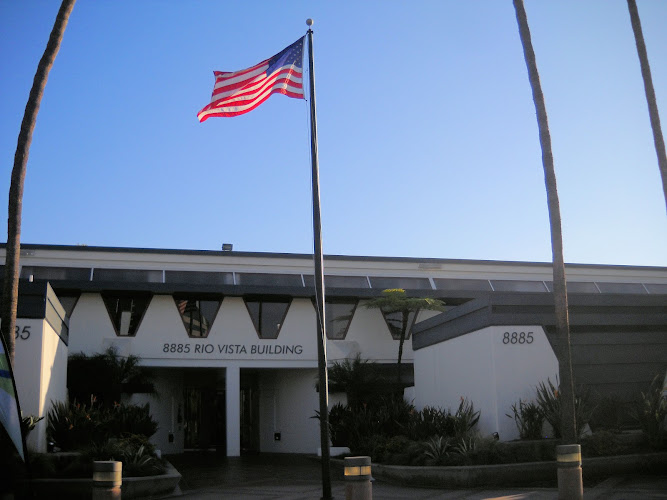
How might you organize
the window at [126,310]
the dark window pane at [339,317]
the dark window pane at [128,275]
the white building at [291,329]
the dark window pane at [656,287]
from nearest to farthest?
the white building at [291,329]
the window at [126,310]
the dark window pane at [128,275]
the dark window pane at [339,317]
the dark window pane at [656,287]

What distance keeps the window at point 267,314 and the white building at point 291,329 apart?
38mm

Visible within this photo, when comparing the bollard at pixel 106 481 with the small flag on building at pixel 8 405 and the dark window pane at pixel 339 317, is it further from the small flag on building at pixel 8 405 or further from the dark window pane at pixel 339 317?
the dark window pane at pixel 339 317

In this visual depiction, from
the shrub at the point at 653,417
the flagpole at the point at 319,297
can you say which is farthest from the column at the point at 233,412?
the shrub at the point at 653,417

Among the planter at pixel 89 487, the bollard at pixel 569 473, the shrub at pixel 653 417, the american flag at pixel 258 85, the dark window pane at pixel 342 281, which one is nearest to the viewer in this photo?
the bollard at pixel 569 473

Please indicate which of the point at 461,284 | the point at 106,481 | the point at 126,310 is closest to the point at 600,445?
the point at 106,481

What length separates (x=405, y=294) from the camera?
2680 centimetres

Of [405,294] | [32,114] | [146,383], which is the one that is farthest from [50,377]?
[405,294]

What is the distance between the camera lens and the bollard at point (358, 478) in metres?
9.63

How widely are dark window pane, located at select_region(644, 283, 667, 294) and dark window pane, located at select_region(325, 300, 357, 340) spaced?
46.1 feet

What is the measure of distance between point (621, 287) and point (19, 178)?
87.4 ft

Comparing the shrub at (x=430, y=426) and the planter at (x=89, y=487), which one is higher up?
the shrub at (x=430, y=426)

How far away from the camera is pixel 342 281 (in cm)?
2906

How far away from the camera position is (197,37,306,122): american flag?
14812mm

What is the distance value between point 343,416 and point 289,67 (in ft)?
36.0
